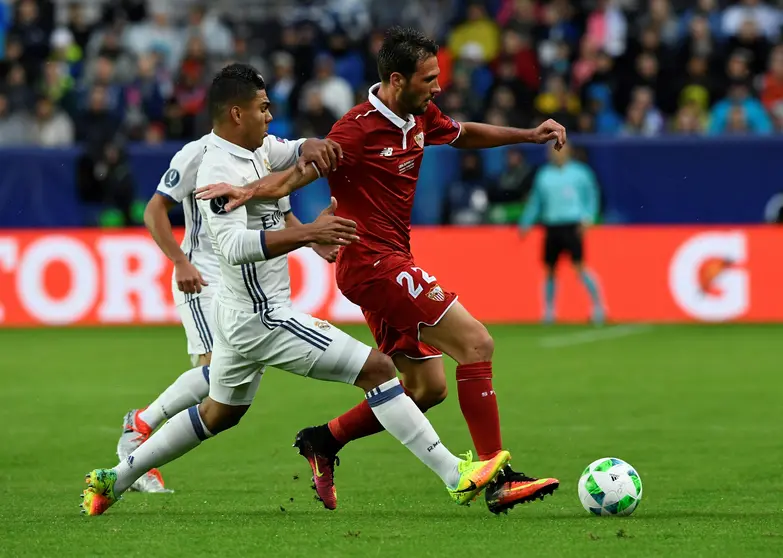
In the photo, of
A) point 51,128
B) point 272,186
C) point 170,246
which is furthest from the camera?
point 51,128

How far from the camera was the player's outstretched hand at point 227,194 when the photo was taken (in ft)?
19.7

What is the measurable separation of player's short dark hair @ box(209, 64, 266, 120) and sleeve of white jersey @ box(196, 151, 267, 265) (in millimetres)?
286

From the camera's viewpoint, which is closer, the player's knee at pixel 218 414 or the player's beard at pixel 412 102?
the player's knee at pixel 218 414

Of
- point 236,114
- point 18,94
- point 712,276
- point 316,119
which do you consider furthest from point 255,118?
point 18,94

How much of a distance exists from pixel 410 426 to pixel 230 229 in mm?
1153

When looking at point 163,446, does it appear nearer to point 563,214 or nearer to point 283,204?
point 283,204

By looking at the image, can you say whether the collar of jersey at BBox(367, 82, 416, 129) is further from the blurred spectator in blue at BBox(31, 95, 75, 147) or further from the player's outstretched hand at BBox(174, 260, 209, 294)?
the blurred spectator in blue at BBox(31, 95, 75, 147)

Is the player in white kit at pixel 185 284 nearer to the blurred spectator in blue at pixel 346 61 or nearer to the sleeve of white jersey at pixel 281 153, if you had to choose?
the sleeve of white jersey at pixel 281 153

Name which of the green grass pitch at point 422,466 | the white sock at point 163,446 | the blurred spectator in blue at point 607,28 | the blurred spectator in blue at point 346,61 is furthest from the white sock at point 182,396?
the blurred spectator in blue at point 607,28

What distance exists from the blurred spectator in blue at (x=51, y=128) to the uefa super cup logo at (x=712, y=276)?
8.32 meters

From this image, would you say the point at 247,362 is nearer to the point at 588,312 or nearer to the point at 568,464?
the point at 568,464

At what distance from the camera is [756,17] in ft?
66.4

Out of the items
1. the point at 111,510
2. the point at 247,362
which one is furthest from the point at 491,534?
the point at 111,510

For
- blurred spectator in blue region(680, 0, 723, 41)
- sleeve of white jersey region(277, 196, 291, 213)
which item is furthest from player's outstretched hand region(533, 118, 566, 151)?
blurred spectator in blue region(680, 0, 723, 41)
